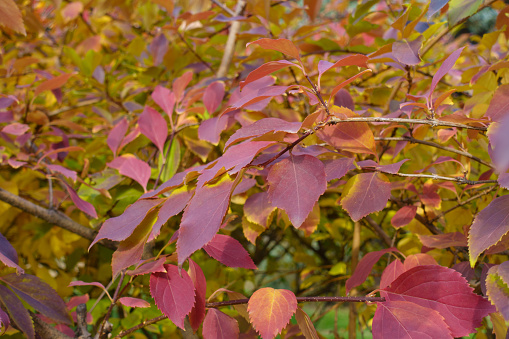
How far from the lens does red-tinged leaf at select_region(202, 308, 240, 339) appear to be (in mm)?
555

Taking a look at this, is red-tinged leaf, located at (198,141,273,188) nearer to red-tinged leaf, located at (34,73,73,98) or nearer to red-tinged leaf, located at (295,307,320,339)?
red-tinged leaf, located at (295,307,320,339)

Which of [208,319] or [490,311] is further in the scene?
[208,319]

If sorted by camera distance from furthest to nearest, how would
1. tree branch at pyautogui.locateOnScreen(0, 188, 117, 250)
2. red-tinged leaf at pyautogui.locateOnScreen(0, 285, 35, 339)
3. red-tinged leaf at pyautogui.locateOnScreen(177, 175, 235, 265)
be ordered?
1. tree branch at pyautogui.locateOnScreen(0, 188, 117, 250)
2. red-tinged leaf at pyautogui.locateOnScreen(0, 285, 35, 339)
3. red-tinged leaf at pyautogui.locateOnScreen(177, 175, 235, 265)

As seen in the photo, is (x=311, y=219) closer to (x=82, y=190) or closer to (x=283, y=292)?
(x=283, y=292)

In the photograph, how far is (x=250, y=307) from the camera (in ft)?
1.66

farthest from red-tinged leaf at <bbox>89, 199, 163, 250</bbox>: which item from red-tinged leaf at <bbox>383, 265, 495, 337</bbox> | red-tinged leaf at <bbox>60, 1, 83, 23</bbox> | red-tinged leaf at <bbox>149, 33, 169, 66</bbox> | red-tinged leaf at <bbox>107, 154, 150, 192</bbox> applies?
red-tinged leaf at <bbox>60, 1, 83, 23</bbox>

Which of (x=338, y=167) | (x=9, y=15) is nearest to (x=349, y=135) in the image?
(x=338, y=167)

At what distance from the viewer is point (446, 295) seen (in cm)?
48

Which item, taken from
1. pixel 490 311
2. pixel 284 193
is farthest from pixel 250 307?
pixel 490 311

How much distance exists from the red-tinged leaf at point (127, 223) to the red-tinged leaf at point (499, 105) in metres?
0.50

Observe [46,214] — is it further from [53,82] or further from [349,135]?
[349,135]

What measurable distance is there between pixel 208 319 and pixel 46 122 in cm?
83

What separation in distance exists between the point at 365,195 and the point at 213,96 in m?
0.47

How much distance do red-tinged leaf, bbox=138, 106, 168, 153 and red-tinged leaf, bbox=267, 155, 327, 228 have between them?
15.9 inches
